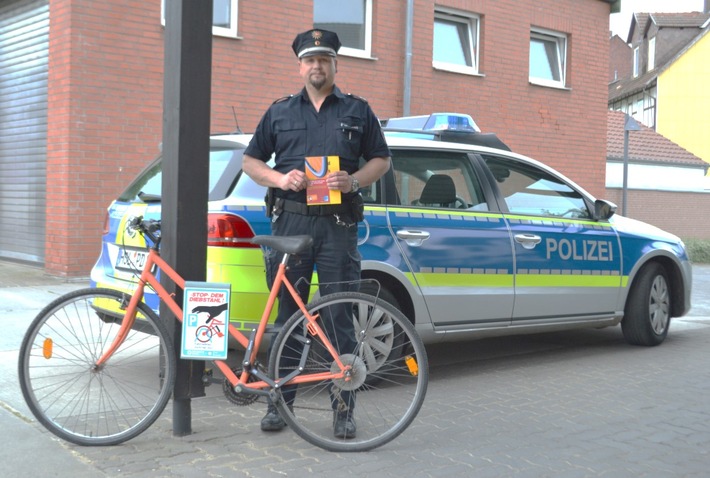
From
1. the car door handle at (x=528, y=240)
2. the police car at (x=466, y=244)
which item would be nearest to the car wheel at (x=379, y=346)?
the police car at (x=466, y=244)

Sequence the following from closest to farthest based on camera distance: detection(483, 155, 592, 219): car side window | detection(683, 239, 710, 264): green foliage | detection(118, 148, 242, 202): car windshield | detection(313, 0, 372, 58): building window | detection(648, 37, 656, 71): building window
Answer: detection(118, 148, 242, 202): car windshield
detection(483, 155, 592, 219): car side window
detection(313, 0, 372, 58): building window
detection(683, 239, 710, 264): green foliage
detection(648, 37, 656, 71): building window

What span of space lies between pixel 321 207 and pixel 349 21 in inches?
378

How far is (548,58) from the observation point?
54.1 feet

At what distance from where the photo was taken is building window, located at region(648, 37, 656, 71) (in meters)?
41.0

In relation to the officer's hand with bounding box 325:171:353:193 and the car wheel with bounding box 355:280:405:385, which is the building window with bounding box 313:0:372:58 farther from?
the car wheel with bounding box 355:280:405:385

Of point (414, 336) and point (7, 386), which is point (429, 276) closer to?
point (414, 336)

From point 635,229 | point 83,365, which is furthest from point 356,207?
point 635,229

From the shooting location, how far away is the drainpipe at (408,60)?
1355 cm

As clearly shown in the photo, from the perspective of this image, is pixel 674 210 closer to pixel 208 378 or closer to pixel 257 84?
pixel 257 84

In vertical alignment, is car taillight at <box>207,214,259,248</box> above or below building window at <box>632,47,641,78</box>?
below

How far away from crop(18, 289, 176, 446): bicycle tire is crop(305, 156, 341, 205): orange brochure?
1.00 m

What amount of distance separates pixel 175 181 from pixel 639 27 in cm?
4328

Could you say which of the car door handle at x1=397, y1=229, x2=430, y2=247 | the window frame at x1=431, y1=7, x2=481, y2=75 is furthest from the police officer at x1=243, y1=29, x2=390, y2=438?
the window frame at x1=431, y1=7, x2=481, y2=75

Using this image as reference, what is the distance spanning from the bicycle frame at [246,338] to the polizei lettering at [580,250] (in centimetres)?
275
